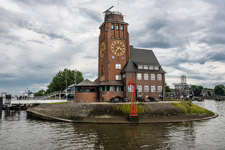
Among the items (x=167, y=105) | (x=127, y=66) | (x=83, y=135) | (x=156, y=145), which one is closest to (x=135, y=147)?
(x=156, y=145)

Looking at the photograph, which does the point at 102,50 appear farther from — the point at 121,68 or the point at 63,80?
the point at 63,80

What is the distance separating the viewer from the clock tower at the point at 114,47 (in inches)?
2277

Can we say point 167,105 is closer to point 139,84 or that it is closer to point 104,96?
point 139,84

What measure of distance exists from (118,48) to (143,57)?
930cm

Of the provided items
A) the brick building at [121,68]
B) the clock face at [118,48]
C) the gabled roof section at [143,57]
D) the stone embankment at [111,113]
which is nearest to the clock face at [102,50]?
the brick building at [121,68]

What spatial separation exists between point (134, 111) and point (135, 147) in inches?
710

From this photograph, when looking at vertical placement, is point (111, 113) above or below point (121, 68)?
below

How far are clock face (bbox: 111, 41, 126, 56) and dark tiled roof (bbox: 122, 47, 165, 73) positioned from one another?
3.72m

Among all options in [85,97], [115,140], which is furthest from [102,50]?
[115,140]

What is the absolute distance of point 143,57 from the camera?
6231cm

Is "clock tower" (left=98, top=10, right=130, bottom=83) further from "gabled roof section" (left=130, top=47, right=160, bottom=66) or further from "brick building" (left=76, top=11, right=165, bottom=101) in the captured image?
"gabled roof section" (left=130, top=47, right=160, bottom=66)

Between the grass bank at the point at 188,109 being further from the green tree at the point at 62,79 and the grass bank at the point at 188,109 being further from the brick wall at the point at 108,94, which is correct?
the green tree at the point at 62,79

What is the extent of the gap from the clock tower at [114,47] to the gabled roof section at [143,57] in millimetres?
2722

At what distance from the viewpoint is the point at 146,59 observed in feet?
203
